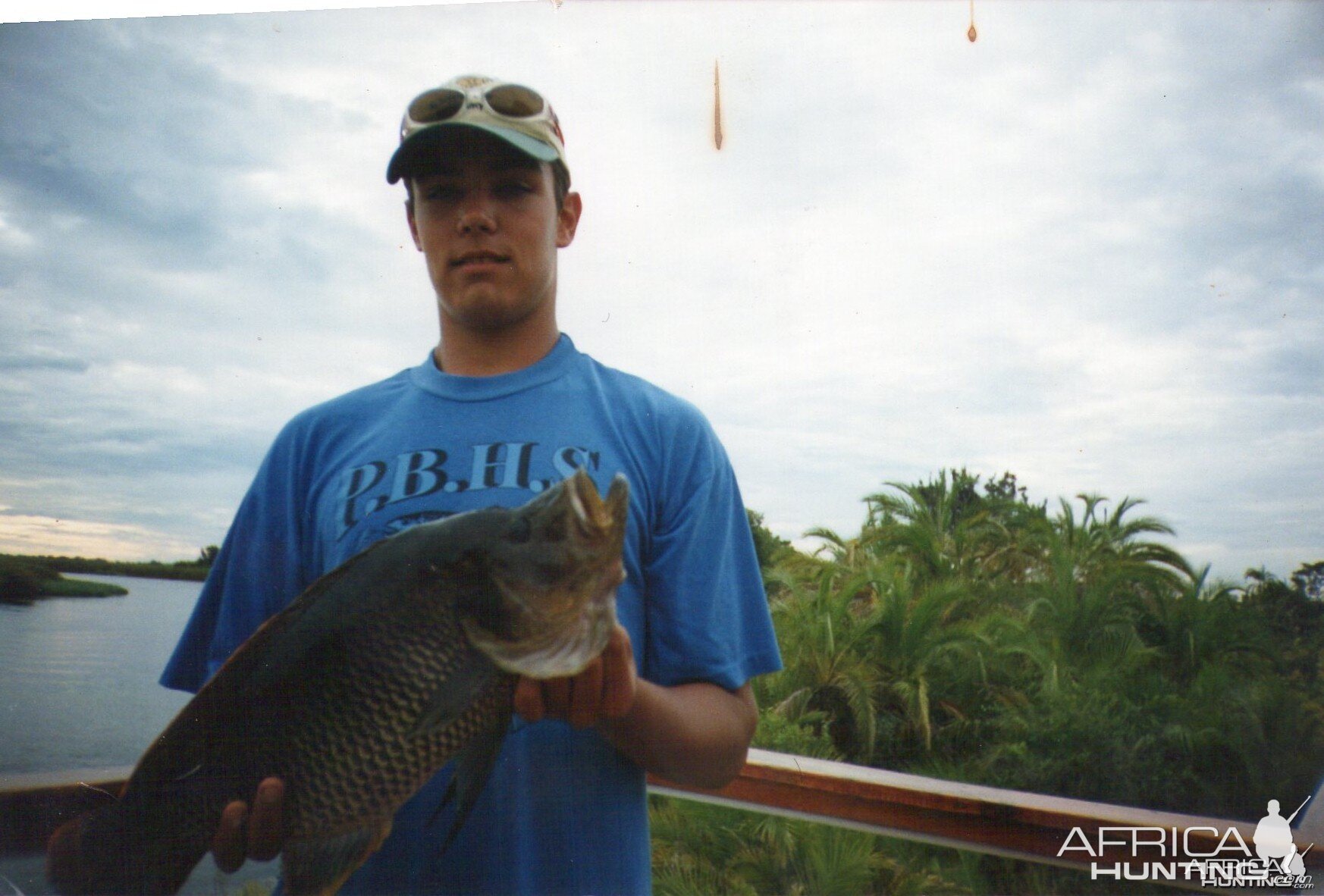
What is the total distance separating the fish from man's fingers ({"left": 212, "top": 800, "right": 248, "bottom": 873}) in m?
0.02

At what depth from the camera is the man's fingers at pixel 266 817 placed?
1.44m

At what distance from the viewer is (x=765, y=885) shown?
2.18 meters

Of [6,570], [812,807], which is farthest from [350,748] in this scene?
[6,570]

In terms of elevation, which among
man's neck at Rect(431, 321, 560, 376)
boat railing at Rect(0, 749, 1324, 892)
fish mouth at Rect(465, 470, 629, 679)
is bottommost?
boat railing at Rect(0, 749, 1324, 892)

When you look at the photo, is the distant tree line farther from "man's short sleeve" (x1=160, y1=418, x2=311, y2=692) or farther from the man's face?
the man's face

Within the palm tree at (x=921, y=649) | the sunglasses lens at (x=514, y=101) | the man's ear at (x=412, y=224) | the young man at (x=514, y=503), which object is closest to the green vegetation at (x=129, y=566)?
the young man at (x=514, y=503)

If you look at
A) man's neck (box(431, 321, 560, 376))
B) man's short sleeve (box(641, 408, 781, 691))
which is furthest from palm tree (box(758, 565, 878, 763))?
man's neck (box(431, 321, 560, 376))

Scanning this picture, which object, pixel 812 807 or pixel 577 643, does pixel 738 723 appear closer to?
pixel 577 643

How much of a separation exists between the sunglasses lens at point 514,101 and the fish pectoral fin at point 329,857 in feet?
4.08

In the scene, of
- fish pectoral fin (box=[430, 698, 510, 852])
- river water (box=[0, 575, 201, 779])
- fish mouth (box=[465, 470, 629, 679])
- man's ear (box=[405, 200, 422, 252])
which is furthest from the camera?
river water (box=[0, 575, 201, 779])

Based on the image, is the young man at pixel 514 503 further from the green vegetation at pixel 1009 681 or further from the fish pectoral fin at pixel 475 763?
the green vegetation at pixel 1009 681

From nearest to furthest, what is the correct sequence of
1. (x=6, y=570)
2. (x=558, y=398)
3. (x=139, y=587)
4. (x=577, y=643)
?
(x=577, y=643)
(x=558, y=398)
(x=139, y=587)
(x=6, y=570)

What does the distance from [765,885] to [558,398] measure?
4.14ft

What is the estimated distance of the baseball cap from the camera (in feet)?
5.62
